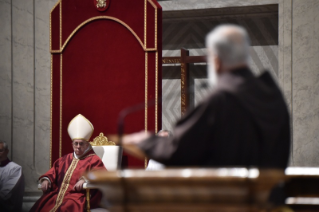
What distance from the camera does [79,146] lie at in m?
5.38

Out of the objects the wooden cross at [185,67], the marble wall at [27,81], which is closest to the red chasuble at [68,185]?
the marble wall at [27,81]

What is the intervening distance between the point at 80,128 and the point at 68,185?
0.64 meters

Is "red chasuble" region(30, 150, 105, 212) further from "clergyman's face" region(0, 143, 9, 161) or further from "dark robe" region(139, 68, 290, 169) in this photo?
"dark robe" region(139, 68, 290, 169)

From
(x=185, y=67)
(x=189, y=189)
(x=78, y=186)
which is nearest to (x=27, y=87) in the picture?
(x=185, y=67)

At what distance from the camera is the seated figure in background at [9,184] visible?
242 inches

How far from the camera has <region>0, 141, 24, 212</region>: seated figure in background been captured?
6137 mm

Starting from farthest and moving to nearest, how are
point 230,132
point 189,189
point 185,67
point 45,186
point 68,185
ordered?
point 185,67, point 68,185, point 45,186, point 230,132, point 189,189

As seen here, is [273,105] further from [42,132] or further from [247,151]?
[42,132]

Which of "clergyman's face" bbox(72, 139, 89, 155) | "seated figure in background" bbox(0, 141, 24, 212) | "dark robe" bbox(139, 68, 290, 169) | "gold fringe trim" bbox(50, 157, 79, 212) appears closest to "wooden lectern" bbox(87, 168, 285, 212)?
"dark robe" bbox(139, 68, 290, 169)

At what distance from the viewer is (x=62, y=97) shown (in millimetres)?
5660

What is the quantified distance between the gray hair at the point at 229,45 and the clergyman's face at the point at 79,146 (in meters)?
3.63

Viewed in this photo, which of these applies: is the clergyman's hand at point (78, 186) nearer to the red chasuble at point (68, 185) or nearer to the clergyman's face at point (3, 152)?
the red chasuble at point (68, 185)

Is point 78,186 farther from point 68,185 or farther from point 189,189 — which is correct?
point 189,189

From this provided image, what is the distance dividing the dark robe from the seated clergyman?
129 inches
